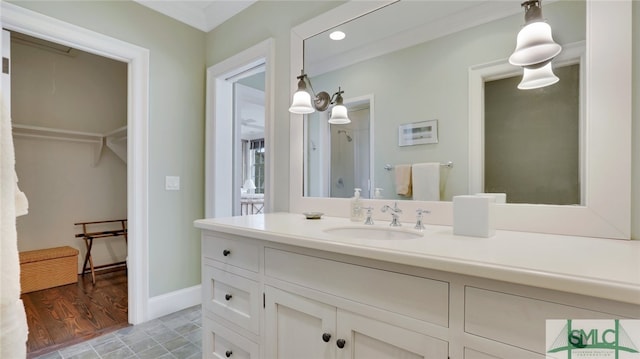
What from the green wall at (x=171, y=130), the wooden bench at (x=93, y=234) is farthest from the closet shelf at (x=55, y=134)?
the green wall at (x=171, y=130)

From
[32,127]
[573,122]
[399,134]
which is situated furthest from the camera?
[32,127]

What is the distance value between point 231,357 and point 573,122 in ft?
5.69

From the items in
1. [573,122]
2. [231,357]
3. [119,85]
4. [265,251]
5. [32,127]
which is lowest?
[231,357]

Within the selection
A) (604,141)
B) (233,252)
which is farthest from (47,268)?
(604,141)

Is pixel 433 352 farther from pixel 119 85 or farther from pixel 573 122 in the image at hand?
pixel 119 85

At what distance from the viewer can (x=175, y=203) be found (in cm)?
243

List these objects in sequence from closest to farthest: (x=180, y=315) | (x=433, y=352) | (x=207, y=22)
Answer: (x=433, y=352), (x=180, y=315), (x=207, y=22)

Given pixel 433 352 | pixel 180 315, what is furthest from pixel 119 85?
pixel 433 352

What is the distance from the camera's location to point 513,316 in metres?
0.69

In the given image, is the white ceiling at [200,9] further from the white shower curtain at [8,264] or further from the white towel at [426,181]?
the white shower curtain at [8,264]

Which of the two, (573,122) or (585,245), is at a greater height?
(573,122)

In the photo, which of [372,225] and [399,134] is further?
[399,134]

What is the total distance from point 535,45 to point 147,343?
2628 millimetres

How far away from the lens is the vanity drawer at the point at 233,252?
126 centimetres
